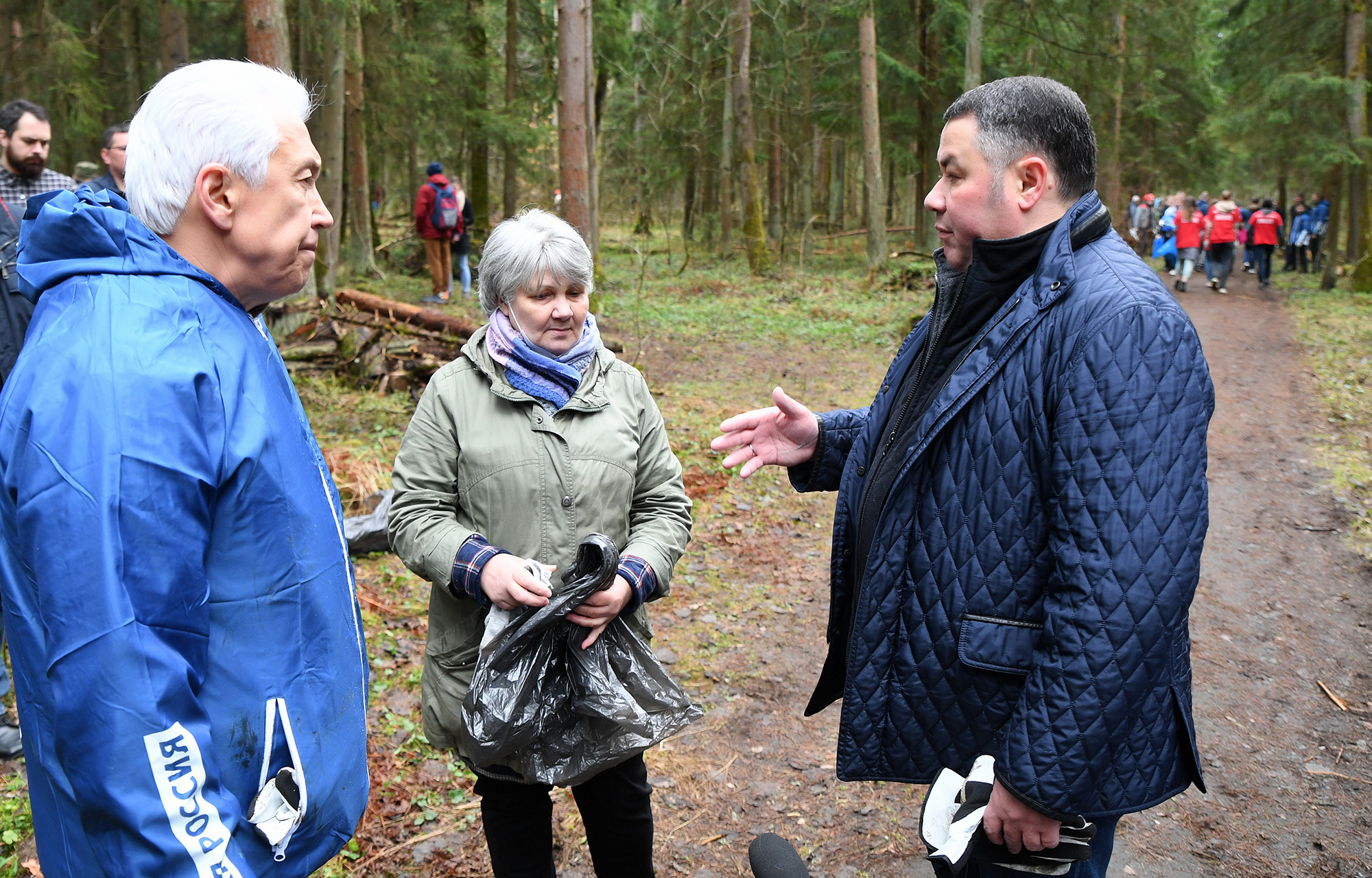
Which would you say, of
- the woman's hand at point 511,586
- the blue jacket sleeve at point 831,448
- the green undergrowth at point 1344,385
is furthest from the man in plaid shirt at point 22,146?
the green undergrowth at point 1344,385

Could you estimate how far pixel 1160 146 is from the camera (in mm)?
31219

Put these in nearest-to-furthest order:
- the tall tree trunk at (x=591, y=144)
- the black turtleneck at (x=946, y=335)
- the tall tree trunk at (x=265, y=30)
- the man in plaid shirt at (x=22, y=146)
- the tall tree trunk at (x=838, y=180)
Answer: the black turtleneck at (x=946, y=335) → the man in plaid shirt at (x=22, y=146) → the tall tree trunk at (x=265, y=30) → the tall tree trunk at (x=591, y=144) → the tall tree trunk at (x=838, y=180)

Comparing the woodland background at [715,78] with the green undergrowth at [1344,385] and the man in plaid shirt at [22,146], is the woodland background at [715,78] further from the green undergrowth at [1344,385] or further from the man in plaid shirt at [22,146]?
the man in plaid shirt at [22,146]

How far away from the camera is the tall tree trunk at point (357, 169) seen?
16.1m

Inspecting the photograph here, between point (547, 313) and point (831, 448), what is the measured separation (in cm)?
97

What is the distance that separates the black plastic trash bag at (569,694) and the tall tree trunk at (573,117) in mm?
8689

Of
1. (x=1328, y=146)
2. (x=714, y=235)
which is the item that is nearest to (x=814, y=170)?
(x=714, y=235)

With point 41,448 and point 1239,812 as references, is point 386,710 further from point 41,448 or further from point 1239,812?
point 1239,812

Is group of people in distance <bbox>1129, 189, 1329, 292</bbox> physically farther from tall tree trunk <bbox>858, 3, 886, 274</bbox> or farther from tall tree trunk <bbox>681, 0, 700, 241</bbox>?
tall tree trunk <bbox>681, 0, 700, 241</bbox>

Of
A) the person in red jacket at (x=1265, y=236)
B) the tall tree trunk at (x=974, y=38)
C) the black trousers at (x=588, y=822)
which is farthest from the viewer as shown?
the person in red jacket at (x=1265, y=236)

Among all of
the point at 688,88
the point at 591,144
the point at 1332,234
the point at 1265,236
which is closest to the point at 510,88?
the point at 591,144

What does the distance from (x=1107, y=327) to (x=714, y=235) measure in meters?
25.7

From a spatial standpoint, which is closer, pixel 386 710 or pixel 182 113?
pixel 182 113

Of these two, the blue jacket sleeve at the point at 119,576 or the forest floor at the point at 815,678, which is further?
the forest floor at the point at 815,678
